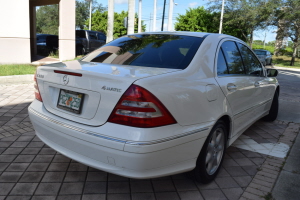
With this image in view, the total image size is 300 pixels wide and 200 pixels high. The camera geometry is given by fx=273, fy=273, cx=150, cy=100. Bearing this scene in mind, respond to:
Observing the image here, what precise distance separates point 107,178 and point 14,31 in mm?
9768

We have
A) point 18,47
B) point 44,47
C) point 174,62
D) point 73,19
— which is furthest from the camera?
point 44,47

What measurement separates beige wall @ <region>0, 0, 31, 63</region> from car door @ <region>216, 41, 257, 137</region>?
32.0 ft

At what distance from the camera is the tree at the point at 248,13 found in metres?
27.8

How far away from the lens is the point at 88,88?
2307 millimetres

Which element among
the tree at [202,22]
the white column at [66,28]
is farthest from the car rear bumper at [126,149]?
the tree at [202,22]

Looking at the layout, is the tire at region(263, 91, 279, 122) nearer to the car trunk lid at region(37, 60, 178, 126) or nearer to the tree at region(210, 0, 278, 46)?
the car trunk lid at region(37, 60, 178, 126)

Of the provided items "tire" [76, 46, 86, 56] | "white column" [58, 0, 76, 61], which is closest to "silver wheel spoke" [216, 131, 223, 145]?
"white column" [58, 0, 76, 61]

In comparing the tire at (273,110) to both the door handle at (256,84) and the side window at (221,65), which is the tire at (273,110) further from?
the side window at (221,65)

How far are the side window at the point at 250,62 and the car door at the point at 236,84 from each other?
153 millimetres

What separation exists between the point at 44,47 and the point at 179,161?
16.8 meters

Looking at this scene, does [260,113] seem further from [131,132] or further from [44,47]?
[44,47]

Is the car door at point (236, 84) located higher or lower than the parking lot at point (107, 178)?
higher

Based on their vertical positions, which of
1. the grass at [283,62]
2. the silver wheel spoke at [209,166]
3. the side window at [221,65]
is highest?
the side window at [221,65]

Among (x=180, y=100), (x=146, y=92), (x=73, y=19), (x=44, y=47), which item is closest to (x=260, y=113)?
(x=180, y=100)
